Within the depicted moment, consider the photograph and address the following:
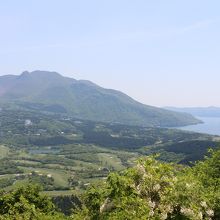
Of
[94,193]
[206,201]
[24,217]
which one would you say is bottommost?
[24,217]

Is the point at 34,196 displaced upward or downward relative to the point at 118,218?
downward

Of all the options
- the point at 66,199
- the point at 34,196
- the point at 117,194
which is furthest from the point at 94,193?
the point at 66,199

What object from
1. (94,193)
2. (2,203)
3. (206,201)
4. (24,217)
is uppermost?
(206,201)

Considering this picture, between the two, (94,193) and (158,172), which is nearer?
(158,172)

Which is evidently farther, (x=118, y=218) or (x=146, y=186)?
(x=146, y=186)

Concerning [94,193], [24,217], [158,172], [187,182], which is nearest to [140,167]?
[158,172]

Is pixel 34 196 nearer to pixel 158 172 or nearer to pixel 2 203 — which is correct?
pixel 2 203

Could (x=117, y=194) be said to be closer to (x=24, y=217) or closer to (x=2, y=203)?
(x=24, y=217)

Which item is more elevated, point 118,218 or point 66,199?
point 118,218

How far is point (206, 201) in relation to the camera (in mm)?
28609

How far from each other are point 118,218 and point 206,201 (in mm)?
5880

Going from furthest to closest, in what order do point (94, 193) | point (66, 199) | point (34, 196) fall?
1. point (66, 199)
2. point (34, 196)
3. point (94, 193)

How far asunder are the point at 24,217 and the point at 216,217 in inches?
829

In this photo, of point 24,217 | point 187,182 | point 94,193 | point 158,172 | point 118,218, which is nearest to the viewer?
point 118,218
